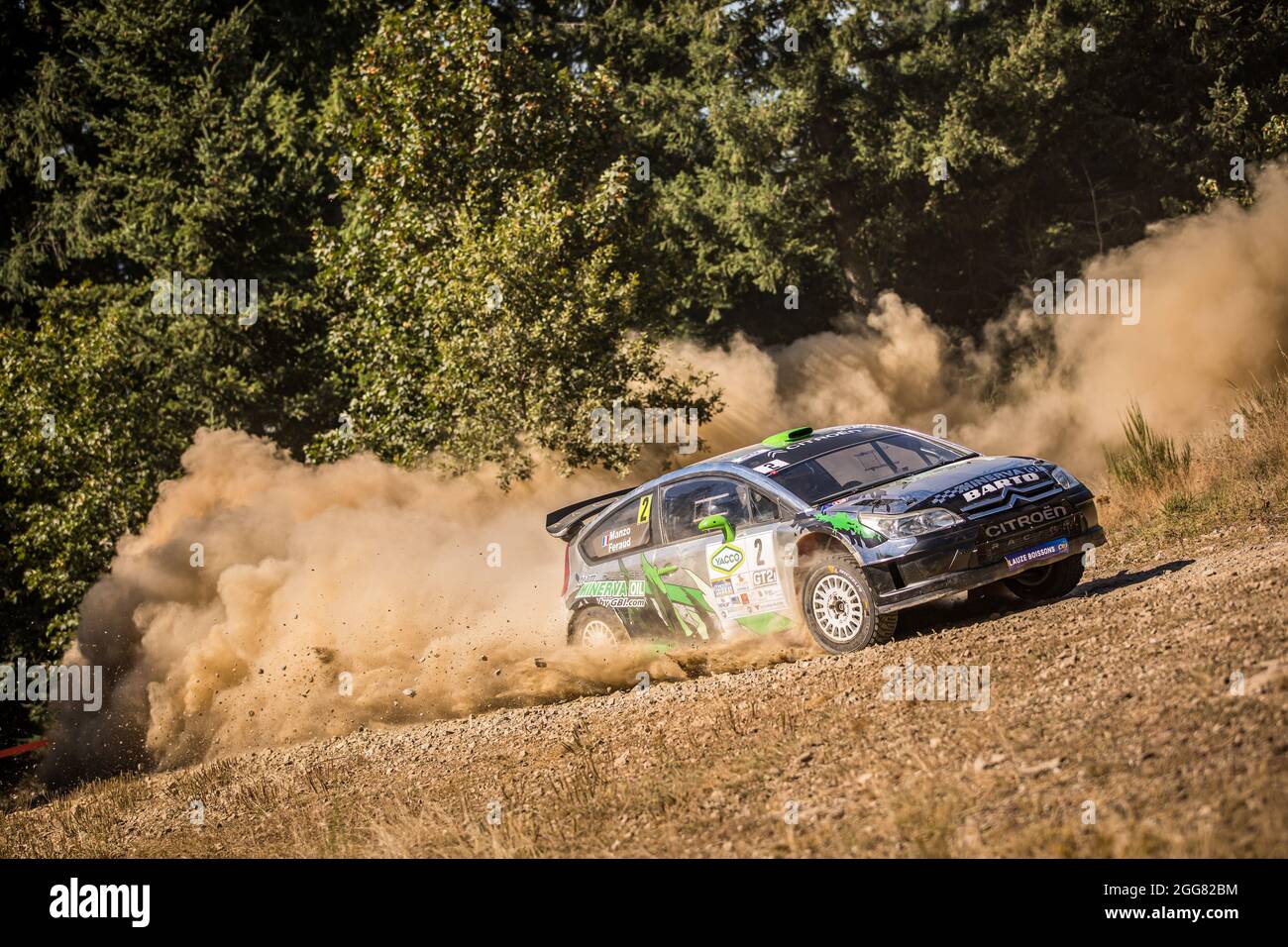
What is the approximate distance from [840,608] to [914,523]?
0.85 metres

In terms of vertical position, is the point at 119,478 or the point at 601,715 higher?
the point at 119,478

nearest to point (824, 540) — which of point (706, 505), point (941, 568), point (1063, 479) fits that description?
point (941, 568)

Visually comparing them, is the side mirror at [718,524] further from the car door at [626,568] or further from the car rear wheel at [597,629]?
the car rear wheel at [597,629]

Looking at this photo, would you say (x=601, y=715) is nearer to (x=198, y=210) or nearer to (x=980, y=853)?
(x=980, y=853)

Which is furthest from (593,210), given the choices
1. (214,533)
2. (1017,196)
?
(1017,196)

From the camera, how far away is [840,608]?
367 inches

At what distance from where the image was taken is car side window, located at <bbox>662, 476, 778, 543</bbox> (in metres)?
9.93

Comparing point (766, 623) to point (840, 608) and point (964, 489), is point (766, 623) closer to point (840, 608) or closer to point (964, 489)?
point (840, 608)

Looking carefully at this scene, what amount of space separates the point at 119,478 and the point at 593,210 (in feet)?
31.2

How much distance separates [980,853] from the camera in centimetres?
516

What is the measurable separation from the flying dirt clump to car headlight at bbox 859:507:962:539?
2496 mm

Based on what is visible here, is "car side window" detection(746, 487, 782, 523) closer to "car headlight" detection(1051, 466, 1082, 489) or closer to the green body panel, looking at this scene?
the green body panel
